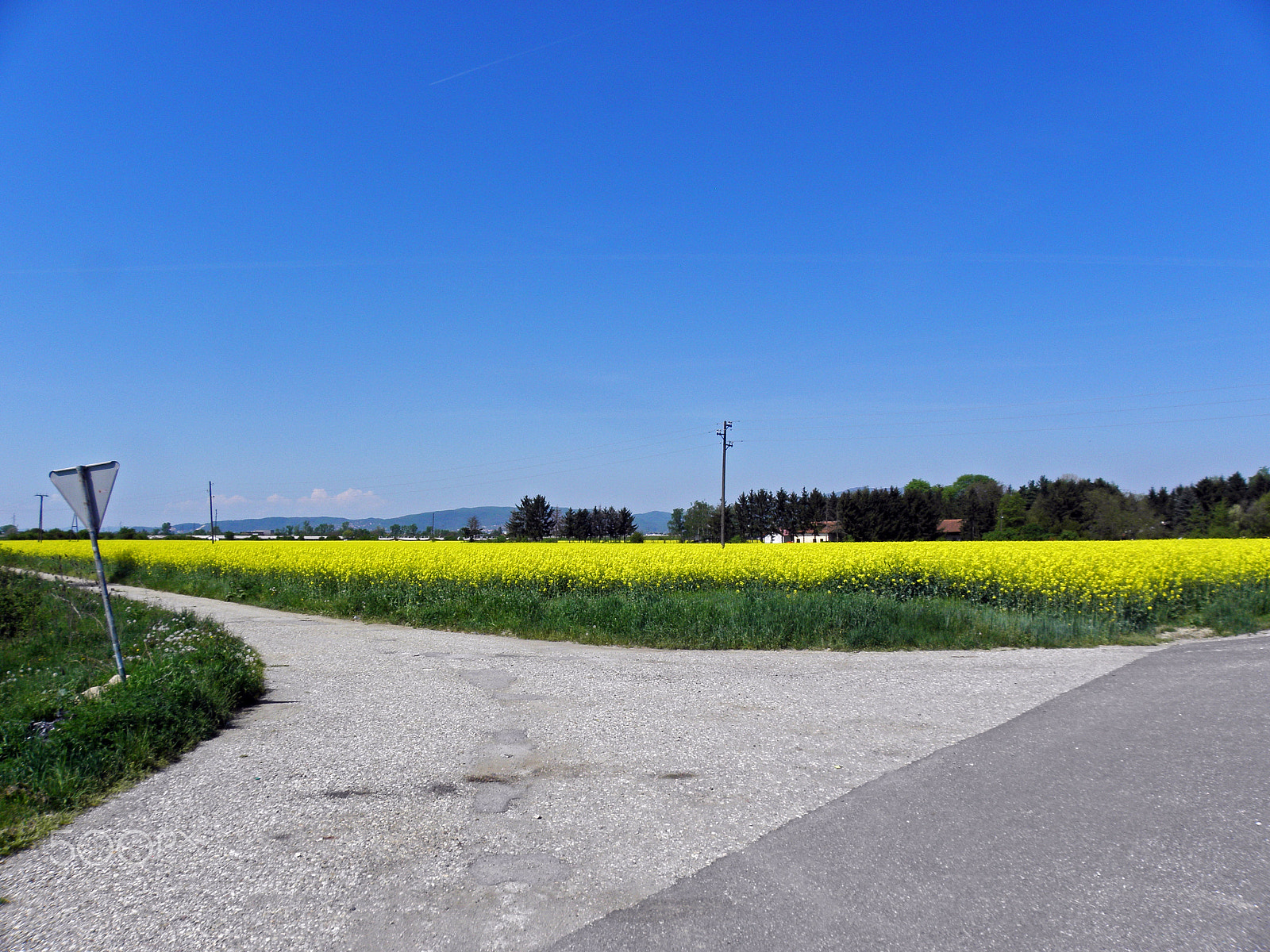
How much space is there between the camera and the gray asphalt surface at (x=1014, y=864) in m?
3.52

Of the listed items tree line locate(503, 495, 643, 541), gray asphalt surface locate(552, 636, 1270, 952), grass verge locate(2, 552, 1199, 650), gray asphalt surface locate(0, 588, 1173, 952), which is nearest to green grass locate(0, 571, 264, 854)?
Result: gray asphalt surface locate(0, 588, 1173, 952)

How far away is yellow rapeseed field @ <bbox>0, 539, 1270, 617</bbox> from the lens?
52.6 feet

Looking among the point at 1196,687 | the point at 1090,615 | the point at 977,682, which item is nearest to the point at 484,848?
the point at 977,682

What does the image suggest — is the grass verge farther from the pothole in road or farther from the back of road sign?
the pothole in road

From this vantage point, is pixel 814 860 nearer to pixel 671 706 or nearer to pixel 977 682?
pixel 671 706

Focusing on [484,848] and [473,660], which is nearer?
[484,848]

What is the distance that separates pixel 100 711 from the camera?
21.4 ft

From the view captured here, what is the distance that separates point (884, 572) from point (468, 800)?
1434 centimetres

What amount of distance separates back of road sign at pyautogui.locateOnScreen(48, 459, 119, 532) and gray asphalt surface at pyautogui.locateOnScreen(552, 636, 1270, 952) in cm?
725

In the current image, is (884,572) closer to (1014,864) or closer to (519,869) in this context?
(1014,864)

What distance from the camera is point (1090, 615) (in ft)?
48.8

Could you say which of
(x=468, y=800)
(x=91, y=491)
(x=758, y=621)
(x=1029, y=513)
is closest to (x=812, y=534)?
(x=1029, y=513)

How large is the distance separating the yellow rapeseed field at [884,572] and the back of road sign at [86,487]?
39.4 feet

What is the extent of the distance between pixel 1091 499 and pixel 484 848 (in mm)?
85903
